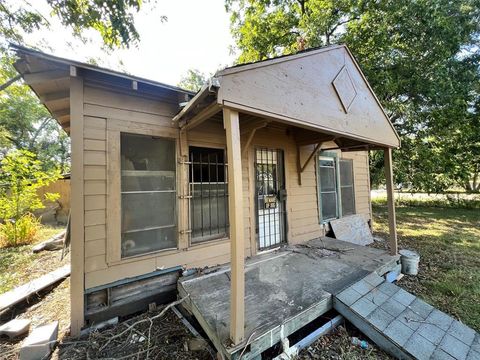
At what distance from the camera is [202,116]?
2418 mm

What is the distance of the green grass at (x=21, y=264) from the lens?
3.73 m

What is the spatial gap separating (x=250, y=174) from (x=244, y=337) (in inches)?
95.0

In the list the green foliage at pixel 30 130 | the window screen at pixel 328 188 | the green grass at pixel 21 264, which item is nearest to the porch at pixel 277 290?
the window screen at pixel 328 188

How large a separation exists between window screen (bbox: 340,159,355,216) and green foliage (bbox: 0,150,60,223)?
313 inches

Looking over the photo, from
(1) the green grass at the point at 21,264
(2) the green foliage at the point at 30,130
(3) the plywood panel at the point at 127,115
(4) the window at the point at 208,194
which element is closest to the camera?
(3) the plywood panel at the point at 127,115

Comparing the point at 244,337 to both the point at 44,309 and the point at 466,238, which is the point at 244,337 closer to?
the point at 44,309

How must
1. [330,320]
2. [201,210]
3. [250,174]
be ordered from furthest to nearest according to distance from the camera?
[250,174], [201,210], [330,320]

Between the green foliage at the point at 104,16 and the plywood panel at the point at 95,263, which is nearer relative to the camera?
the plywood panel at the point at 95,263

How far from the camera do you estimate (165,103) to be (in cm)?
295

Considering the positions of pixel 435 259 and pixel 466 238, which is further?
pixel 466 238

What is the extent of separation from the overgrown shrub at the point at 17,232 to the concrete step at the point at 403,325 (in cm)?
788

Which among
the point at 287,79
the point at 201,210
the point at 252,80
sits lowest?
the point at 201,210

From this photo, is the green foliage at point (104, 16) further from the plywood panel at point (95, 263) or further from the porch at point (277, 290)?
the porch at point (277, 290)

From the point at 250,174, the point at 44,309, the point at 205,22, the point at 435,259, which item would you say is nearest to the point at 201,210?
the point at 250,174
